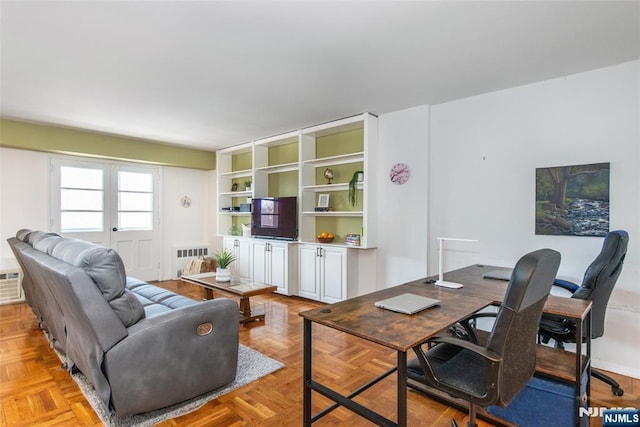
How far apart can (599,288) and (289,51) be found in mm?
2646

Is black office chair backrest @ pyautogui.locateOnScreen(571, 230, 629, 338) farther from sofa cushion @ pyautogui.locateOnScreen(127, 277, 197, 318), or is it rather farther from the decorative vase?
the decorative vase

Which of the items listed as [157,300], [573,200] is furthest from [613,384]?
[157,300]

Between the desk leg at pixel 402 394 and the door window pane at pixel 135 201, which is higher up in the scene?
the door window pane at pixel 135 201

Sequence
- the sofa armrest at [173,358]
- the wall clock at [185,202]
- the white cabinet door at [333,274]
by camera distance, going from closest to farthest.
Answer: the sofa armrest at [173,358], the white cabinet door at [333,274], the wall clock at [185,202]

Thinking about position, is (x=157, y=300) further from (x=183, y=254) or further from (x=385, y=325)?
(x=183, y=254)

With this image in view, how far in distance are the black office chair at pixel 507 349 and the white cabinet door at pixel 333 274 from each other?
8.43 ft

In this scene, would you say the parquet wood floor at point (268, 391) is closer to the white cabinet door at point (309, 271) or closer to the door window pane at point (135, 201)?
the white cabinet door at point (309, 271)

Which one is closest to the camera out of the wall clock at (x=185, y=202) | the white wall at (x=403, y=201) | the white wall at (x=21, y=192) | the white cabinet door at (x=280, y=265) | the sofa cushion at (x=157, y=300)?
the sofa cushion at (x=157, y=300)

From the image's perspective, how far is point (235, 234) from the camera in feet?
20.3

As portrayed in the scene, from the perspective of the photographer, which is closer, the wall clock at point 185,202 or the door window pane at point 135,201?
the door window pane at point 135,201

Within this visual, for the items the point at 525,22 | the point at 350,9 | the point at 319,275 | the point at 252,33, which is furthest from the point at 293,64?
the point at 319,275

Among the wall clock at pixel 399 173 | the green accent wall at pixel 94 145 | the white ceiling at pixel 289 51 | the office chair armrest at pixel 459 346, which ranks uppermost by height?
the white ceiling at pixel 289 51

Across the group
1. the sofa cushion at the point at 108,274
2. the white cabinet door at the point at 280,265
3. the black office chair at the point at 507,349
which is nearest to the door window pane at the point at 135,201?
the white cabinet door at the point at 280,265

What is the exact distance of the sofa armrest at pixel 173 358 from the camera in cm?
180
